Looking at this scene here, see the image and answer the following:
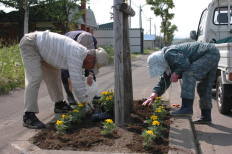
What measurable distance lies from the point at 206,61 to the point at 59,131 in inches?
89.3

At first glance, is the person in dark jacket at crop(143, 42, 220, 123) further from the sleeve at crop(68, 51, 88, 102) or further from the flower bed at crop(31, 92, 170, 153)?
the sleeve at crop(68, 51, 88, 102)

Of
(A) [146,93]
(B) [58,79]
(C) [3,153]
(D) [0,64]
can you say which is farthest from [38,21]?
(C) [3,153]

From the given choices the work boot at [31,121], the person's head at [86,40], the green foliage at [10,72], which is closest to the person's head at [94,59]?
the work boot at [31,121]

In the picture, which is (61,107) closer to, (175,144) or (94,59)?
(94,59)

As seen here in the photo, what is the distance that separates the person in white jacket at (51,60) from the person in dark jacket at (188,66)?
0.79 m

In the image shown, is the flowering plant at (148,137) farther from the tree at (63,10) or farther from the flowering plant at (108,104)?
the tree at (63,10)

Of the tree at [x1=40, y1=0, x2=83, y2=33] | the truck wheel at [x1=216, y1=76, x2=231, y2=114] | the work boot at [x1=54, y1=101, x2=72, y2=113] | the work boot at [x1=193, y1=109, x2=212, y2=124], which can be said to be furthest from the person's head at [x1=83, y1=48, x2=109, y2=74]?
the tree at [x1=40, y1=0, x2=83, y2=33]

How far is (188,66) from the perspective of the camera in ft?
15.8

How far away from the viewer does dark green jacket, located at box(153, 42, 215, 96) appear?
475 cm

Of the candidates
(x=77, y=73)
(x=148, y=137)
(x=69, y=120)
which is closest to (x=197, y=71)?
(x=148, y=137)

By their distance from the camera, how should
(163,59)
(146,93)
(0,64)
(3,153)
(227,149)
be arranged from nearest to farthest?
1. (3,153)
2. (227,149)
3. (163,59)
4. (146,93)
5. (0,64)

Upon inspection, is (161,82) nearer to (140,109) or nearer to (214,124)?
(140,109)

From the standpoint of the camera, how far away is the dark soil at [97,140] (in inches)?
152

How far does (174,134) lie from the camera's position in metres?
4.35
